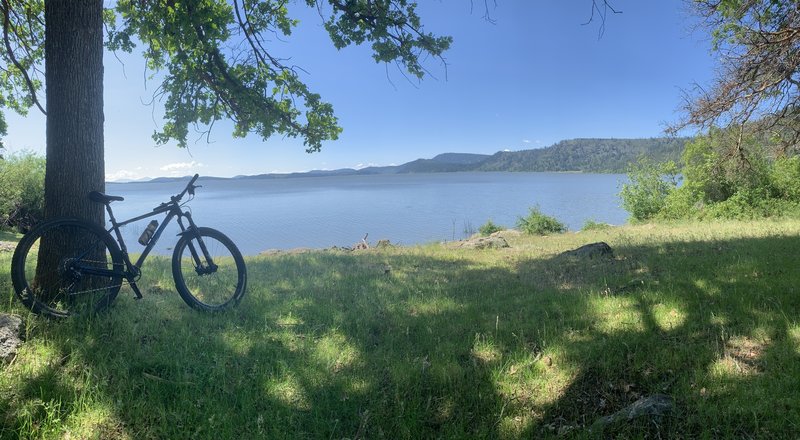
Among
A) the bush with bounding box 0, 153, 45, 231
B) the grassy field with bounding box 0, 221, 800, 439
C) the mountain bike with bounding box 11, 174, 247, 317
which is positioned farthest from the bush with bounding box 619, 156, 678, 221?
the bush with bounding box 0, 153, 45, 231

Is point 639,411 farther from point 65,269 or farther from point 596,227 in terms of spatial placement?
point 596,227

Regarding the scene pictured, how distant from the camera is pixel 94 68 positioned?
4.41m

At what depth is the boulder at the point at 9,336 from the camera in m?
3.23

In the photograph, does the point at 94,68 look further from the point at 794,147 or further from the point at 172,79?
the point at 794,147

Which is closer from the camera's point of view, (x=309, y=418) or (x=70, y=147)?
(x=309, y=418)

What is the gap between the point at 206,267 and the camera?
5246mm

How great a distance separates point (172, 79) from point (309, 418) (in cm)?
810

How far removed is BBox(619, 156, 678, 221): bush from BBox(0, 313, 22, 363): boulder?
30.2 meters

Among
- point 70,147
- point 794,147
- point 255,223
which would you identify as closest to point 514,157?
point 255,223

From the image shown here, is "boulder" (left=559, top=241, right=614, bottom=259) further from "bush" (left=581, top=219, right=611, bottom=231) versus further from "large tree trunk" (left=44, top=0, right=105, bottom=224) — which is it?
"bush" (left=581, top=219, right=611, bottom=231)

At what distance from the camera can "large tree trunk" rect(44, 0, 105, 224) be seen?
420 centimetres

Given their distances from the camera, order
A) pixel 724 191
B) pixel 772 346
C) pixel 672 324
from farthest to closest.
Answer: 1. pixel 724 191
2. pixel 672 324
3. pixel 772 346

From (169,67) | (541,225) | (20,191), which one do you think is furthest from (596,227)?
(20,191)

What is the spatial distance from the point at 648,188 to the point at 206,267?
1170 inches
